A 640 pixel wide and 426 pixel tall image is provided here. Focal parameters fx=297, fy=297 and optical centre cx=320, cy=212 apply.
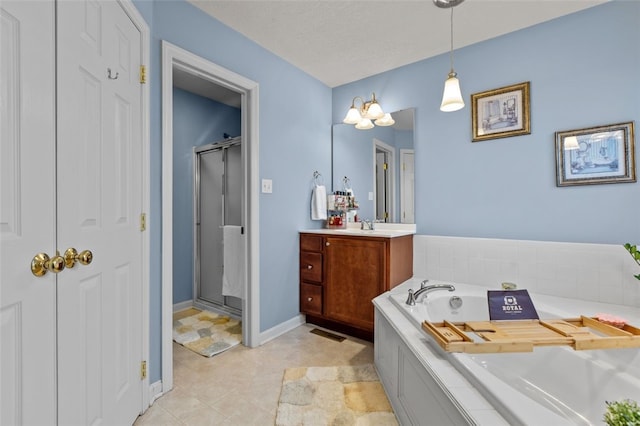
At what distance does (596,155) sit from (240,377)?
275 centimetres

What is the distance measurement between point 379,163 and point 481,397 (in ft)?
7.33

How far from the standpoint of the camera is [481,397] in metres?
0.98

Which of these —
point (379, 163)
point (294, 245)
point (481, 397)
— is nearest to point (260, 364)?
point (294, 245)

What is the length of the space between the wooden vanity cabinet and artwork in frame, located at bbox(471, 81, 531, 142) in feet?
3.48

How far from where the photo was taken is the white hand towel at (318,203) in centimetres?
295

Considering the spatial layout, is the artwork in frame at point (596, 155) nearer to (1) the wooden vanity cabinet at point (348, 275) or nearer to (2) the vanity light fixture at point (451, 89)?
(2) the vanity light fixture at point (451, 89)

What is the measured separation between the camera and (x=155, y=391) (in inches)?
67.4

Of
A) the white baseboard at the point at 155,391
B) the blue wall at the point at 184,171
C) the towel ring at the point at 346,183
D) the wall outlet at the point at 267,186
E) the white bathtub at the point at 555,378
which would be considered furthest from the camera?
the blue wall at the point at 184,171
